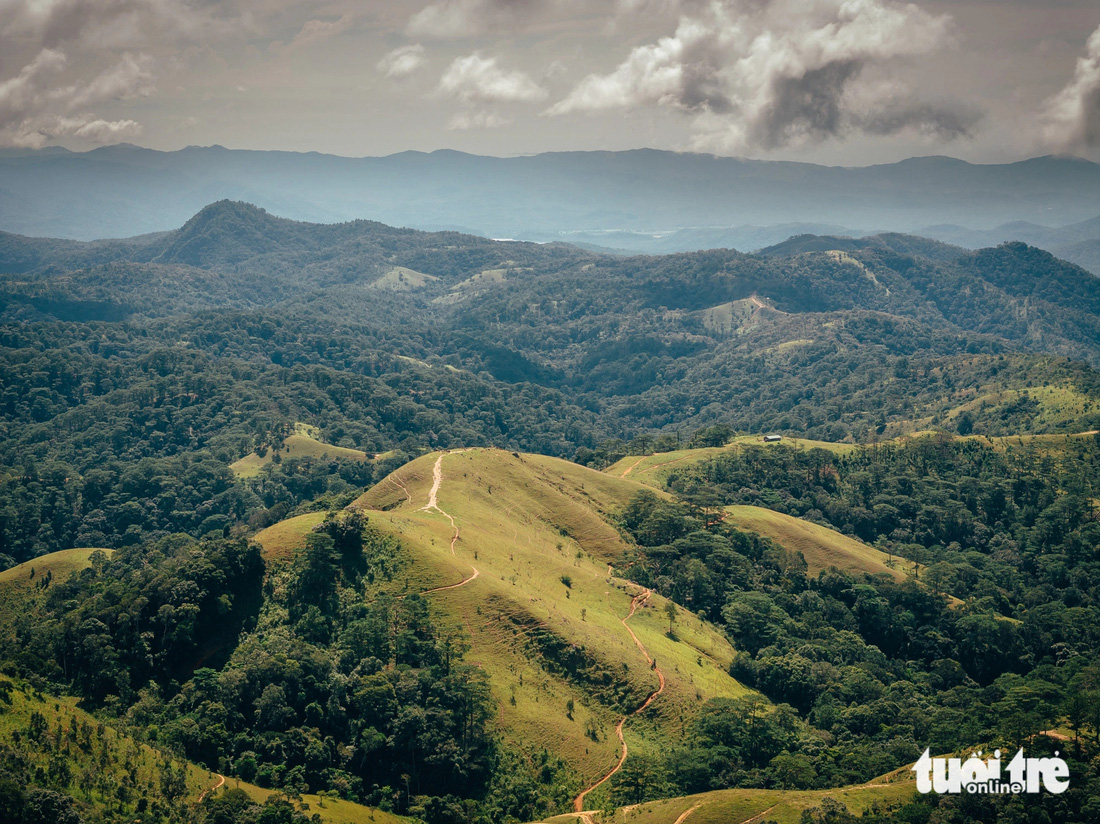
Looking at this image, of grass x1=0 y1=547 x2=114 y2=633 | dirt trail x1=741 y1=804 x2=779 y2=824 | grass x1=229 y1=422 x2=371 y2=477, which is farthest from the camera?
grass x1=229 y1=422 x2=371 y2=477

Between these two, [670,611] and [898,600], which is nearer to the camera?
[670,611]

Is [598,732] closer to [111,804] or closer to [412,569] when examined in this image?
[412,569]

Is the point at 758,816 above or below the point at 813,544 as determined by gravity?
above

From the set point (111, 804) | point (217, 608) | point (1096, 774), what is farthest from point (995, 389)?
point (111, 804)

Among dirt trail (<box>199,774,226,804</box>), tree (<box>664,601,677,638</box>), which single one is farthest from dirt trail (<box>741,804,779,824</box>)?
dirt trail (<box>199,774,226,804</box>)

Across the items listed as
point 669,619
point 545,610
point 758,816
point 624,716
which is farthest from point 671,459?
point 758,816

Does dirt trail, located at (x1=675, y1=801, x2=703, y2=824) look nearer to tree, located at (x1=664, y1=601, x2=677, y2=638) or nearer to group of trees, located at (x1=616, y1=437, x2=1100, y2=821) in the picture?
group of trees, located at (x1=616, y1=437, x2=1100, y2=821)

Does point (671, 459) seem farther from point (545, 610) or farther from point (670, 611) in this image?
point (545, 610)

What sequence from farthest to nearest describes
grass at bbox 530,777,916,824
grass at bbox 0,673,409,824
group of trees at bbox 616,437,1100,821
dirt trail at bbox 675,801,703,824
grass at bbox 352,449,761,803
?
grass at bbox 352,449,761,803
group of trees at bbox 616,437,1100,821
dirt trail at bbox 675,801,703,824
grass at bbox 530,777,916,824
grass at bbox 0,673,409,824
